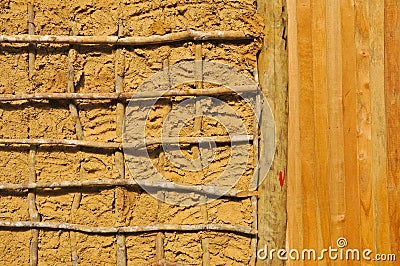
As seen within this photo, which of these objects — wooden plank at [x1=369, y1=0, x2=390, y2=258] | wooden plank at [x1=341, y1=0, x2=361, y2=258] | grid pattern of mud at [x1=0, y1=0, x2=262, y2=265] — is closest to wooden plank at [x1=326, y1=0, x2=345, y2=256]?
wooden plank at [x1=341, y1=0, x2=361, y2=258]

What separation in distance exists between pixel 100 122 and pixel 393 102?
4.78 feet

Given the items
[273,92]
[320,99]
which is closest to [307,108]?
[320,99]

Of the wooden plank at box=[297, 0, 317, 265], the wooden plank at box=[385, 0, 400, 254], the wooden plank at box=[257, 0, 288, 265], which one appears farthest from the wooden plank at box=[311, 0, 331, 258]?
the wooden plank at box=[385, 0, 400, 254]

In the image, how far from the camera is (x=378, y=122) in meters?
3.04

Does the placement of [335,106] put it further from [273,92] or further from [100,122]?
[100,122]

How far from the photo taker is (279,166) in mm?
3039

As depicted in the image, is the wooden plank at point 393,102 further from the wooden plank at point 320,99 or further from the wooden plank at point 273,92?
the wooden plank at point 273,92

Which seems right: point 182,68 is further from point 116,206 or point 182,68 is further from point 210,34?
point 116,206

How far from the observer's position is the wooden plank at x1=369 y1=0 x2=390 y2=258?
3023mm

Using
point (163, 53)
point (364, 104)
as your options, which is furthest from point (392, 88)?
point (163, 53)

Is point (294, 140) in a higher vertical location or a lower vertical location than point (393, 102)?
lower

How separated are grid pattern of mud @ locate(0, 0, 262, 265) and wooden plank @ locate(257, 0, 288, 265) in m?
0.07

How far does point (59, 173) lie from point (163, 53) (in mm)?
796

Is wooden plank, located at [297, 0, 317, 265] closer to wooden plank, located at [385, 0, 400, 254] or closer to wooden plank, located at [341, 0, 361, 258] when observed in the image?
wooden plank, located at [341, 0, 361, 258]
